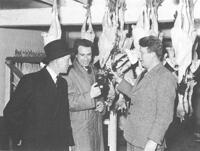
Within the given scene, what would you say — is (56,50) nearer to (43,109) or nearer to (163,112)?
(43,109)

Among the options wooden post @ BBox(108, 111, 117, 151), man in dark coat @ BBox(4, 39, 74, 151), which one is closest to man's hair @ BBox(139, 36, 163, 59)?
man in dark coat @ BBox(4, 39, 74, 151)

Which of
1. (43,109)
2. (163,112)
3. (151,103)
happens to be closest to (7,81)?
(43,109)

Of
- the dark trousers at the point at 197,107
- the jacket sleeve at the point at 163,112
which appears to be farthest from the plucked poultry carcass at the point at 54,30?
the dark trousers at the point at 197,107

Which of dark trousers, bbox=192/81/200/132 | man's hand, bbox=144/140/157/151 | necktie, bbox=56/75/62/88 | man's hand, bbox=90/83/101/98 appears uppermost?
necktie, bbox=56/75/62/88

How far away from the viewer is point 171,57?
2.96 meters

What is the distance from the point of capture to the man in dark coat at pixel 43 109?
242cm

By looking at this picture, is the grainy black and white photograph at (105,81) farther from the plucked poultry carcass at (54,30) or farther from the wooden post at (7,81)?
the wooden post at (7,81)

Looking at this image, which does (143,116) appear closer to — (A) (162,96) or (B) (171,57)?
(A) (162,96)

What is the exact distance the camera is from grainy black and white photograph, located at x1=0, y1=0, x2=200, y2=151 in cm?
242

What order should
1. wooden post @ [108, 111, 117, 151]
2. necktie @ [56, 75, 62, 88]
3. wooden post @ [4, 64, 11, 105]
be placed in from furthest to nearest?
wooden post @ [4, 64, 11, 105], wooden post @ [108, 111, 117, 151], necktie @ [56, 75, 62, 88]

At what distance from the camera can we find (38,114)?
2.51 m

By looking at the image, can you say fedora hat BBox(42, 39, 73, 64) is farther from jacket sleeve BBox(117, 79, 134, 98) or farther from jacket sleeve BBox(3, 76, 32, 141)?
jacket sleeve BBox(117, 79, 134, 98)

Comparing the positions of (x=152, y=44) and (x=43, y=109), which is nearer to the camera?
(x=152, y=44)

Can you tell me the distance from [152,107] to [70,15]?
125cm
